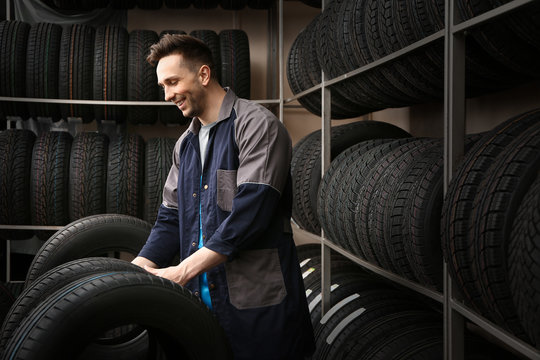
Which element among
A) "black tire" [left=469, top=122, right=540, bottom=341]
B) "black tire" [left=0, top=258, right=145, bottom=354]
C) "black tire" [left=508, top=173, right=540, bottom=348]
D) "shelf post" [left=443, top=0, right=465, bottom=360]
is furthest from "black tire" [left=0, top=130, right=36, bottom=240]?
"black tire" [left=508, top=173, right=540, bottom=348]

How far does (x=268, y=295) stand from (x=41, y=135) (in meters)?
3.30

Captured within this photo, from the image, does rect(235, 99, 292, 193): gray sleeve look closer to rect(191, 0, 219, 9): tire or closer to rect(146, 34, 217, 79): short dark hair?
rect(146, 34, 217, 79): short dark hair

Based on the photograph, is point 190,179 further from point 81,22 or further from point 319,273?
point 81,22

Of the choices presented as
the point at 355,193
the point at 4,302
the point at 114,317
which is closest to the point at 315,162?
the point at 355,193

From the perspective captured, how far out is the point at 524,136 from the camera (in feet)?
4.66

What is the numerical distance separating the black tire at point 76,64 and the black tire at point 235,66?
123cm

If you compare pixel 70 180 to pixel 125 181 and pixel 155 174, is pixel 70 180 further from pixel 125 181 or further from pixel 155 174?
pixel 155 174

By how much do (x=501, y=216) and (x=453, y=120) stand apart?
44 centimetres

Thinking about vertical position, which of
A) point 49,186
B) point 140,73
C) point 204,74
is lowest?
point 49,186

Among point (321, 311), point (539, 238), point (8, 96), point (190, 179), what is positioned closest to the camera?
point (539, 238)

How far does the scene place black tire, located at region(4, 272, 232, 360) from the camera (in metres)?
1.56

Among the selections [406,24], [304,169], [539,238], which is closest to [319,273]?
[304,169]

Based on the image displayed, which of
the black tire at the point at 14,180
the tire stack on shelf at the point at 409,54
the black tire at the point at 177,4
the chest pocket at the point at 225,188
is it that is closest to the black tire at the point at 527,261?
the tire stack on shelf at the point at 409,54

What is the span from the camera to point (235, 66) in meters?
4.74
